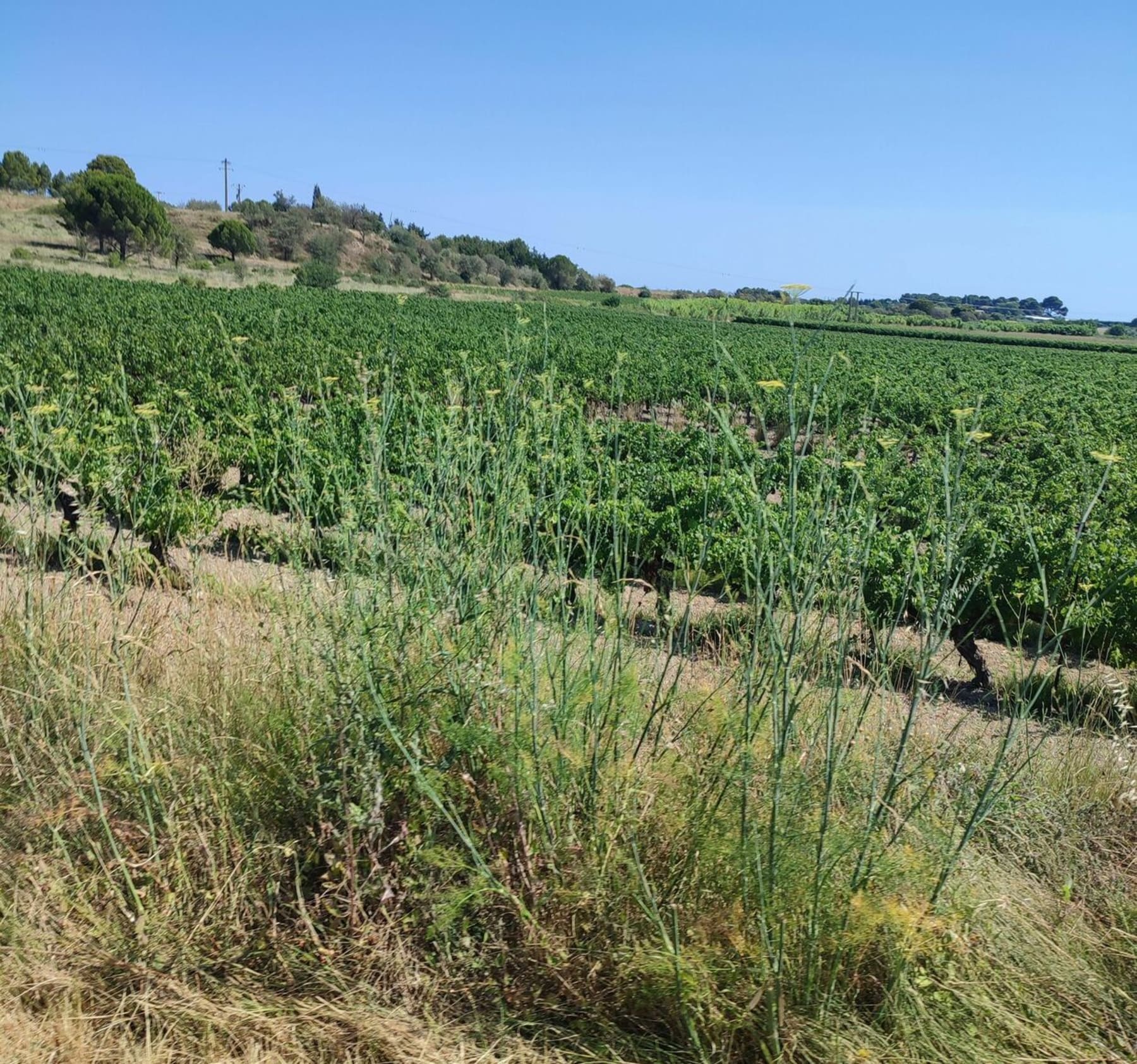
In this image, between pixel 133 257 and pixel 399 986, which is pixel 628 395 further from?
pixel 133 257

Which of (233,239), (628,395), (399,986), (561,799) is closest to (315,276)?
(233,239)

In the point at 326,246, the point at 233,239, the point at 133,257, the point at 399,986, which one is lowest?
the point at 399,986

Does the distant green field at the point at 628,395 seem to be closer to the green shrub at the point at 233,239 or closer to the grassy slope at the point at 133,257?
the grassy slope at the point at 133,257

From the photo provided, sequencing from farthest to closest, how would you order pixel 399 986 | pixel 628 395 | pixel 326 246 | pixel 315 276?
pixel 326 246, pixel 315 276, pixel 628 395, pixel 399 986

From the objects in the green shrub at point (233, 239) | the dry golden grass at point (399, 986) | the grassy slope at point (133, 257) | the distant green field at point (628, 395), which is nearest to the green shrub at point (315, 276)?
the grassy slope at point (133, 257)

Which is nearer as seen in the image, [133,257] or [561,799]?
[561,799]

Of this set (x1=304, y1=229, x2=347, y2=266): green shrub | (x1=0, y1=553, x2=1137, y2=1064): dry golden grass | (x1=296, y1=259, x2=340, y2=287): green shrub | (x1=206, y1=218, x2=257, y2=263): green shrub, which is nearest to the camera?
(x1=0, y1=553, x2=1137, y2=1064): dry golden grass

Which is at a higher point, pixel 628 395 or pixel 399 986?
pixel 628 395

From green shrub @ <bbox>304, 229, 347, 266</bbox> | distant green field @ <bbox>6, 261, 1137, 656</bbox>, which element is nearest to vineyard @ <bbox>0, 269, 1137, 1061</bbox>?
distant green field @ <bbox>6, 261, 1137, 656</bbox>

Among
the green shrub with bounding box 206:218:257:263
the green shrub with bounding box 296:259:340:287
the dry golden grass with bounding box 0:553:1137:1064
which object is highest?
the green shrub with bounding box 206:218:257:263

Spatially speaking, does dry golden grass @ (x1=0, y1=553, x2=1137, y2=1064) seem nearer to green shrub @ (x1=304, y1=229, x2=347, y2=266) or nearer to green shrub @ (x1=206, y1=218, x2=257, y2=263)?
green shrub @ (x1=304, y1=229, x2=347, y2=266)

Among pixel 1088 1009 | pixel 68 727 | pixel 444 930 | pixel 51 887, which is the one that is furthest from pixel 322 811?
pixel 1088 1009

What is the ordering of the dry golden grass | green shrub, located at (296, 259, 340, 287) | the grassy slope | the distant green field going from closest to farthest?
the dry golden grass < the distant green field < the grassy slope < green shrub, located at (296, 259, 340, 287)

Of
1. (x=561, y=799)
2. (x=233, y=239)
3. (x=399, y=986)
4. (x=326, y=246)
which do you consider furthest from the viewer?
(x=326, y=246)
